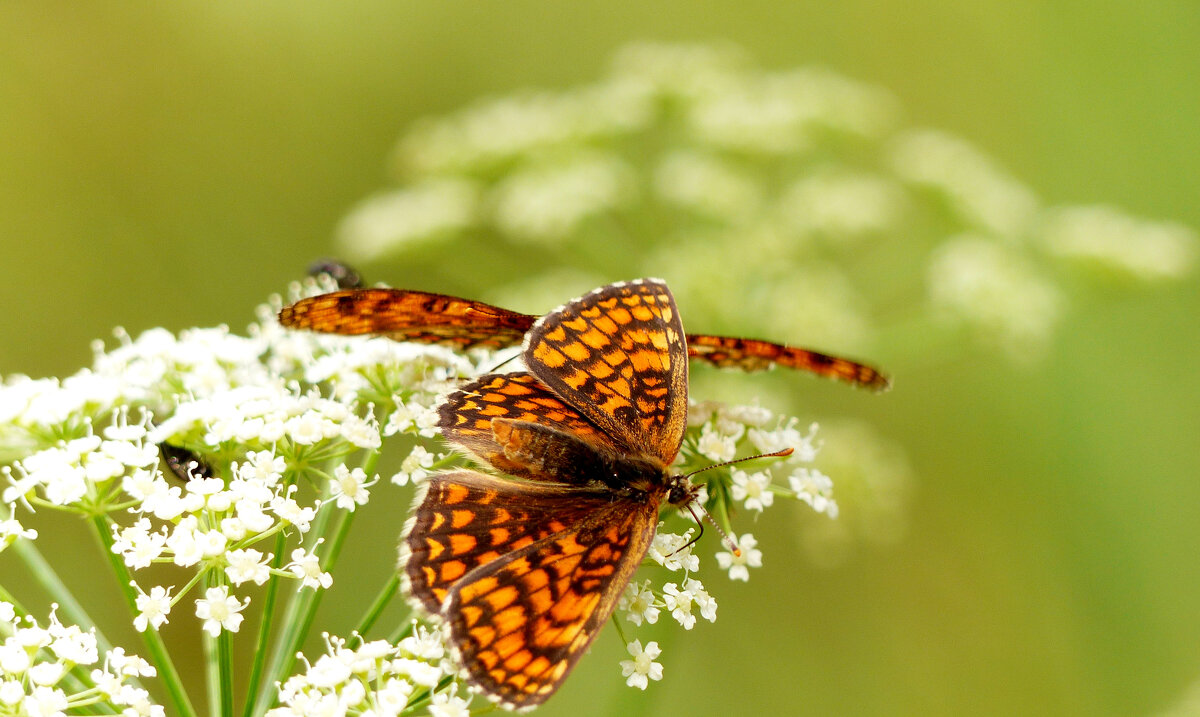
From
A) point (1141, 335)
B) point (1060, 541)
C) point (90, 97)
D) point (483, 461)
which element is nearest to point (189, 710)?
point (483, 461)

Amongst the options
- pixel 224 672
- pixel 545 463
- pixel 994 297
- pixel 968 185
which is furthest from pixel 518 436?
pixel 968 185

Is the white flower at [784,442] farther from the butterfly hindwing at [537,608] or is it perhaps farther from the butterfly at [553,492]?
the butterfly hindwing at [537,608]

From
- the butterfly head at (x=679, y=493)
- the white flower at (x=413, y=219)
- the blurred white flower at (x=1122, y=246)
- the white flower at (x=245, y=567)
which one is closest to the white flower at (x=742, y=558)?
the butterfly head at (x=679, y=493)

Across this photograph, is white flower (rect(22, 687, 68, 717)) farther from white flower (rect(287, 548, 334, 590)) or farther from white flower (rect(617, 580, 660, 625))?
white flower (rect(617, 580, 660, 625))

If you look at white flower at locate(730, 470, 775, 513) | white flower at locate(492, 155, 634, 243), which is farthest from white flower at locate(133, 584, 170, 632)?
white flower at locate(492, 155, 634, 243)

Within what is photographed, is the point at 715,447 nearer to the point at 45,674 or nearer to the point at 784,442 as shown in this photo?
the point at 784,442

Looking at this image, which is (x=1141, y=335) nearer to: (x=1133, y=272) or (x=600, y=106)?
(x=1133, y=272)
